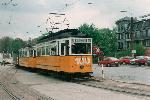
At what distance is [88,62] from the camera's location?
2448 centimetres

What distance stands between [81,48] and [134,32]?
82.9 meters

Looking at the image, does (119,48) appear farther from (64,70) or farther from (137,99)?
(137,99)

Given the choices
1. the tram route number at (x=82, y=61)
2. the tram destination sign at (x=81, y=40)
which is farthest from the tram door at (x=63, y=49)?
the tram route number at (x=82, y=61)

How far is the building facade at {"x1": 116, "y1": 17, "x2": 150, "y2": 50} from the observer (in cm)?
9931

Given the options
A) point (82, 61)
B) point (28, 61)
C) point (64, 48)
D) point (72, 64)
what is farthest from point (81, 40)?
point (28, 61)

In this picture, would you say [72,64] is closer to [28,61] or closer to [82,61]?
[82,61]

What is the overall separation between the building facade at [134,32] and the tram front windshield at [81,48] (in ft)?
205

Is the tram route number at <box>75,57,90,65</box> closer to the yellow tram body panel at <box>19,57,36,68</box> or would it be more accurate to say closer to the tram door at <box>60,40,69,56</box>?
the tram door at <box>60,40,69,56</box>

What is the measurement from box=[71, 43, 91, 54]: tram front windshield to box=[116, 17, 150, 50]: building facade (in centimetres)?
6258

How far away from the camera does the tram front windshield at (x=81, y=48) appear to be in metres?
24.4

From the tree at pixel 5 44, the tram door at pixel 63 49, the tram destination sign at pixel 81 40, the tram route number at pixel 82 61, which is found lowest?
the tram route number at pixel 82 61

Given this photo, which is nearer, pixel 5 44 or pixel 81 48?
pixel 81 48

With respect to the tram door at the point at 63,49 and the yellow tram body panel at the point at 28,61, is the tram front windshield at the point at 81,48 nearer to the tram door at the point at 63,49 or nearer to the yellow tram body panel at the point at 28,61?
the tram door at the point at 63,49

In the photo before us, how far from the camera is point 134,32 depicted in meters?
106
